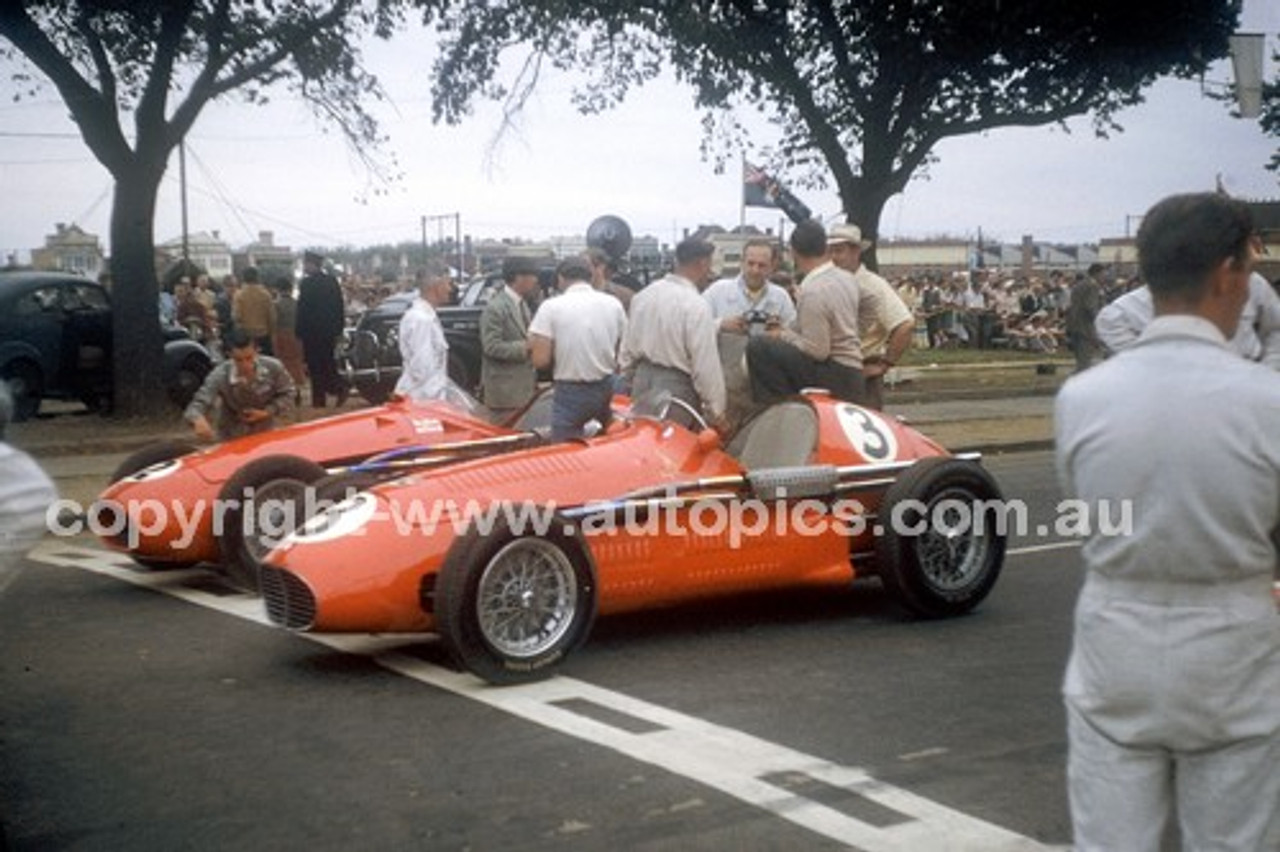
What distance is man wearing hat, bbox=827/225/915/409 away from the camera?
998 centimetres

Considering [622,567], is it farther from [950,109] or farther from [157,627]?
[950,109]

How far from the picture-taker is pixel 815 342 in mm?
9094

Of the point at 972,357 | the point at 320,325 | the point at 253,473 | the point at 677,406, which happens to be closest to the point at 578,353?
the point at 677,406

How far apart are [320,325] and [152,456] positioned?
9.36 m

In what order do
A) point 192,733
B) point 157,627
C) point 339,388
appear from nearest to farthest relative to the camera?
point 192,733 → point 157,627 → point 339,388

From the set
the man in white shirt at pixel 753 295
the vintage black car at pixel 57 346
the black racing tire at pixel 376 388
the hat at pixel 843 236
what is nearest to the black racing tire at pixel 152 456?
the man in white shirt at pixel 753 295

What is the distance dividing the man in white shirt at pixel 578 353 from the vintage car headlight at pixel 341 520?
2006 millimetres

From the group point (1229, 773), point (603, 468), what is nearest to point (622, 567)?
point (603, 468)

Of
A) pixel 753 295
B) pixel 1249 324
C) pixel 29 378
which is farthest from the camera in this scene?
pixel 29 378

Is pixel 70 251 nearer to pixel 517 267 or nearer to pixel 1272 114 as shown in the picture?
pixel 1272 114

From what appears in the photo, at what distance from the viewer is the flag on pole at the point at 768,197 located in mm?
23031

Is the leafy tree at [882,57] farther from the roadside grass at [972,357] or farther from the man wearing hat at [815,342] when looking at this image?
the man wearing hat at [815,342]

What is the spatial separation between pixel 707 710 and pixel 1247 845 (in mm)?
3425

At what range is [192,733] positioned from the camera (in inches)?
236
